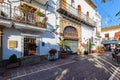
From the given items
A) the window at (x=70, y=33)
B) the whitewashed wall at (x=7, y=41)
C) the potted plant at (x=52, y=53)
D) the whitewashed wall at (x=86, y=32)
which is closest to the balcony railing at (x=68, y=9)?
the whitewashed wall at (x=86, y=32)

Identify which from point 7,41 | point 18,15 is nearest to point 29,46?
point 7,41

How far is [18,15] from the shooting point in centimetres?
1039

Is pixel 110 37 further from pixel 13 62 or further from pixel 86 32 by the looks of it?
pixel 13 62

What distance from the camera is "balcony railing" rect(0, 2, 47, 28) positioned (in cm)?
933

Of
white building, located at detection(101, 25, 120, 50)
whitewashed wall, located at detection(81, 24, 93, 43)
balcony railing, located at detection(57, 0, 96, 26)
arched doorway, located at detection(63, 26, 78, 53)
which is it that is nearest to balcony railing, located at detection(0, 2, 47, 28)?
balcony railing, located at detection(57, 0, 96, 26)

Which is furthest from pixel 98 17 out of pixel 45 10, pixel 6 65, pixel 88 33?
pixel 6 65

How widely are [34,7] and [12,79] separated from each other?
719 centimetres

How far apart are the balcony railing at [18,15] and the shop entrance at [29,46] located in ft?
5.14

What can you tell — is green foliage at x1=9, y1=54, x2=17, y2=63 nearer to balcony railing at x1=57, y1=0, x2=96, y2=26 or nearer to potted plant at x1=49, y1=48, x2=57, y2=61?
potted plant at x1=49, y1=48, x2=57, y2=61

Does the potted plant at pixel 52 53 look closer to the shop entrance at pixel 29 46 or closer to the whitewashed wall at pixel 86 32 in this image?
the shop entrance at pixel 29 46

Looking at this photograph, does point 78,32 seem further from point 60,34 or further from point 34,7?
point 34,7

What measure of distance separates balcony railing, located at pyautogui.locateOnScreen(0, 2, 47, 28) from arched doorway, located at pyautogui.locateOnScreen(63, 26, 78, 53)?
221 inches

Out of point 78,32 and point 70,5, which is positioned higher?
point 70,5

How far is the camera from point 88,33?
23.8 meters
